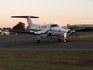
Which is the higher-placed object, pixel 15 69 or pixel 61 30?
pixel 61 30

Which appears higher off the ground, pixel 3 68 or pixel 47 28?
pixel 47 28

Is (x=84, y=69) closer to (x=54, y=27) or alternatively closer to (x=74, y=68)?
(x=74, y=68)

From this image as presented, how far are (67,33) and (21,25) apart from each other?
4798 inches

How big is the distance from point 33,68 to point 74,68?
188 centimetres

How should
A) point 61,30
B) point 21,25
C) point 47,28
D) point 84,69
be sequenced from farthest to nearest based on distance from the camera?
point 21,25
point 47,28
point 61,30
point 84,69

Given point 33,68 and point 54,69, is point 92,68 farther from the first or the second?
point 33,68

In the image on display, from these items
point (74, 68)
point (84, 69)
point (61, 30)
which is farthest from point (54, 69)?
point (61, 30)

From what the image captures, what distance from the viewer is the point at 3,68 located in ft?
20.5

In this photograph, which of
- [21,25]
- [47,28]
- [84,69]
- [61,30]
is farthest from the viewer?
[21,25]

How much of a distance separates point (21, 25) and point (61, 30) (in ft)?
401

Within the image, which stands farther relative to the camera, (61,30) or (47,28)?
(47,28)

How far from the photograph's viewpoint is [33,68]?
6227 mm

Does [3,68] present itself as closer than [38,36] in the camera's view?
Yes

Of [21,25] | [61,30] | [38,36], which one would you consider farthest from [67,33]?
[21,25]
